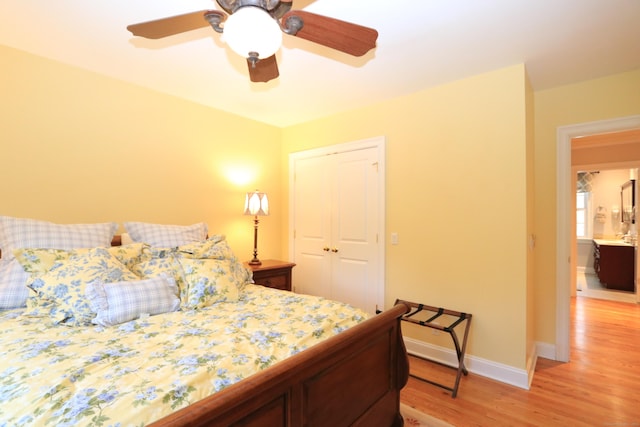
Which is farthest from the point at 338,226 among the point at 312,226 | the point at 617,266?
the point at 617,266

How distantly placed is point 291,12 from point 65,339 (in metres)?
1.72

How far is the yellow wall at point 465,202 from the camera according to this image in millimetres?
2402

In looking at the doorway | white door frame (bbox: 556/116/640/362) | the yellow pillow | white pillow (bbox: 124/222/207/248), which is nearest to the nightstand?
white pillow (bbox: 124/222/207/248)

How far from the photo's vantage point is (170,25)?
56.7 inches

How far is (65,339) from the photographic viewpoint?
1366mm

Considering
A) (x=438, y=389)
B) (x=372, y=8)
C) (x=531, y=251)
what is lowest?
(x=438, y=389)

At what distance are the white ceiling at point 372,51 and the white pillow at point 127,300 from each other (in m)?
1.54

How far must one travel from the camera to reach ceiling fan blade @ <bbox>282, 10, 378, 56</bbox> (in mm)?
1373

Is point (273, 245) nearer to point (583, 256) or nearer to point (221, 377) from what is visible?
point (221, 377)

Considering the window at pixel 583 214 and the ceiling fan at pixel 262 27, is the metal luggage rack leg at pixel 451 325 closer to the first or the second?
the ceiling fan at pixel 262 27

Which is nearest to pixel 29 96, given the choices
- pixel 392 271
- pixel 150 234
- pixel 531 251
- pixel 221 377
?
pixel 150 234

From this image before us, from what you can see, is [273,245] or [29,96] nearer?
[29,96]

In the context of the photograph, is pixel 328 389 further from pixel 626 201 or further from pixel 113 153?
pixel 626 201

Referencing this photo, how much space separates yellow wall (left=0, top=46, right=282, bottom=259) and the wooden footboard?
2299 mm
